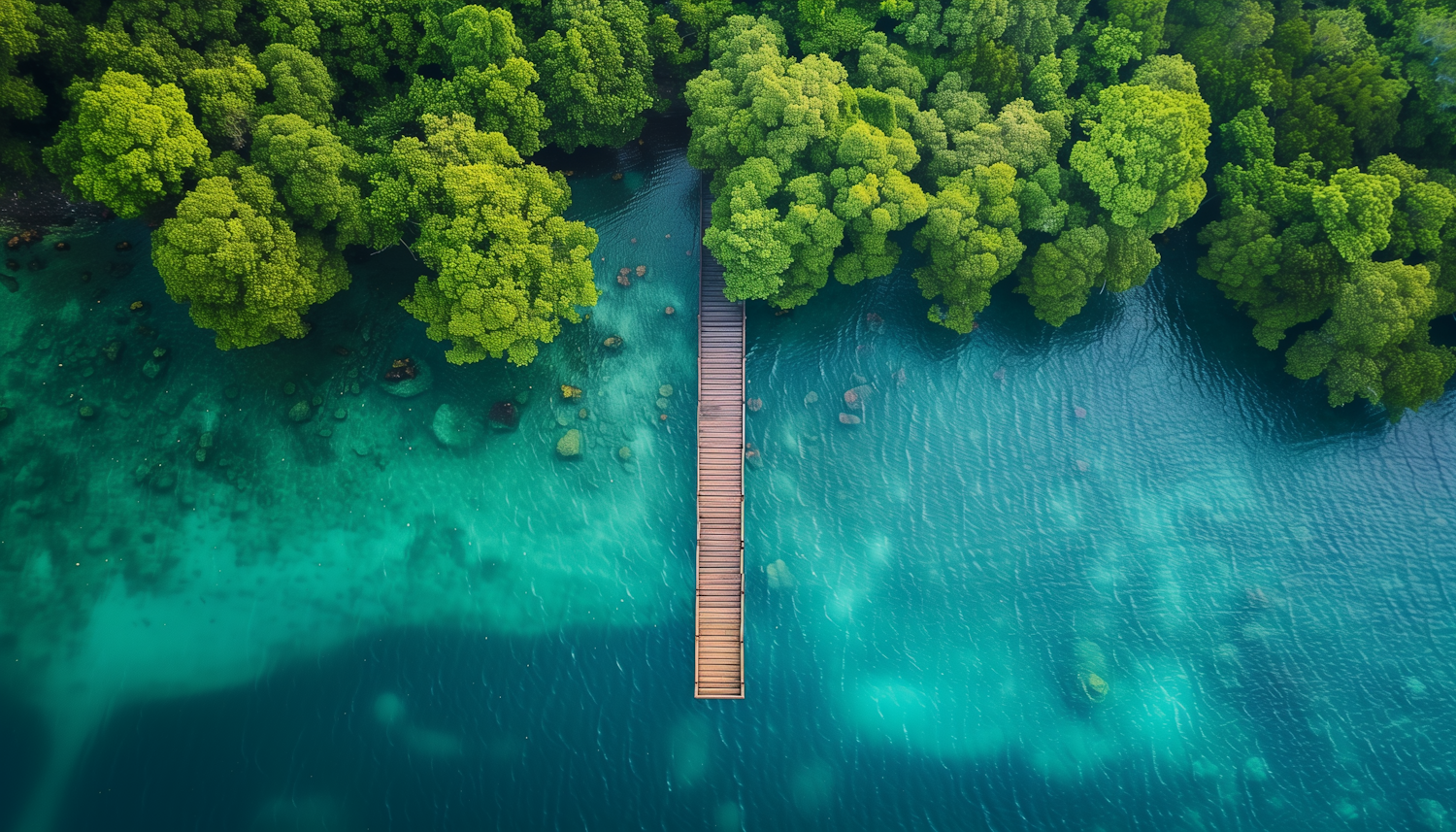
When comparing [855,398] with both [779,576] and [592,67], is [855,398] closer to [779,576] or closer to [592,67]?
[779,576]

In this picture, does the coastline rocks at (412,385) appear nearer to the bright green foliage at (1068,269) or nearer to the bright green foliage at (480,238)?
the bright green foliage at (480,238)

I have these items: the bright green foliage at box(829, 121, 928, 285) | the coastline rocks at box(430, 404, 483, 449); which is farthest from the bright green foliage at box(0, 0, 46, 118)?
the bright green foliage at box(829, 121, 928, 285)

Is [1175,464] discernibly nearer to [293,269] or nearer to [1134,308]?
[1134,308]

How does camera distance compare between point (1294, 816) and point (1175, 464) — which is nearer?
point (1294, 816)

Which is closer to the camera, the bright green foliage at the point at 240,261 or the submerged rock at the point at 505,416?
the bright green foliage at the point at 240,261

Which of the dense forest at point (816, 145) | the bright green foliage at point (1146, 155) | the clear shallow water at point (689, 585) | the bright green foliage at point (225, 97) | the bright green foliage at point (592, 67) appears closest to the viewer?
the bright green foliage at point (225, 97)

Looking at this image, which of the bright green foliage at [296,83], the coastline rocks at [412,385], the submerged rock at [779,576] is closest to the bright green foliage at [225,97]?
the bright green foliage at [296,83]

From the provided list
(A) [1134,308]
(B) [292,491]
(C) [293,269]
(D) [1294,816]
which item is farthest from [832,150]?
(D) [1294,816]
